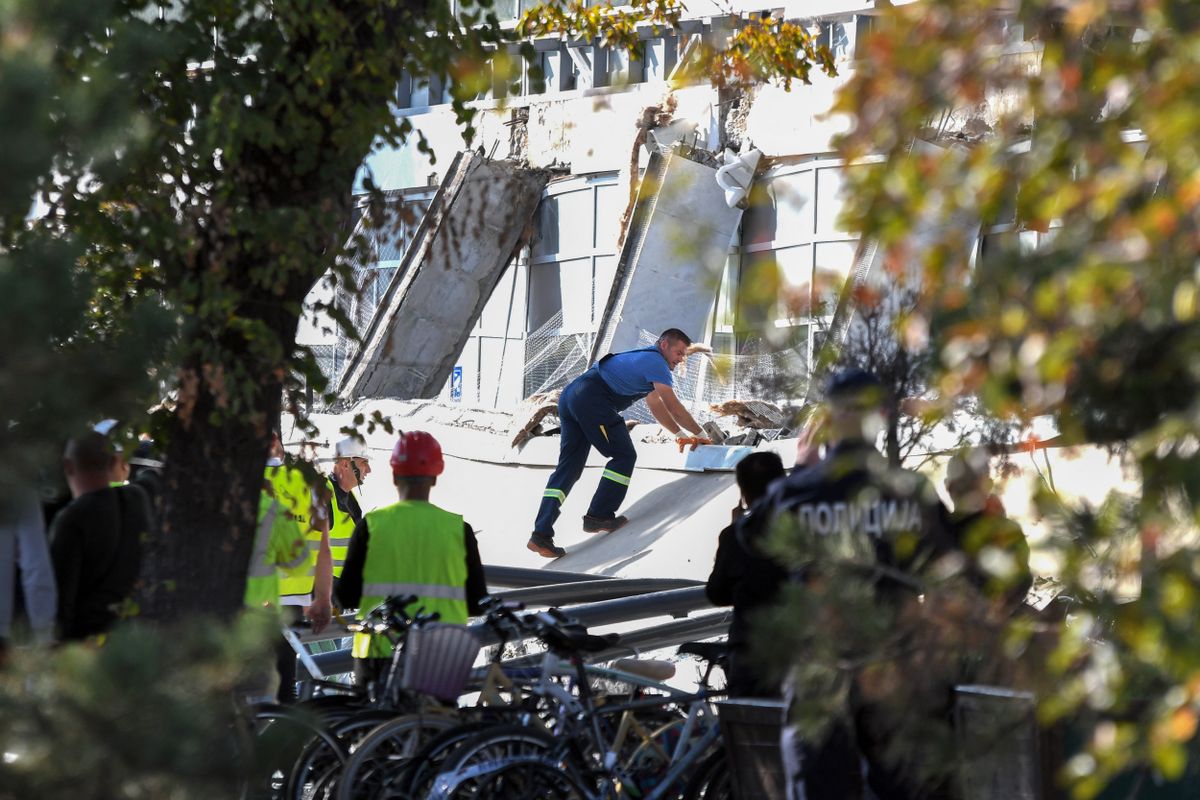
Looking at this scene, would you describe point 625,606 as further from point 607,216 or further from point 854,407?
point 607,216

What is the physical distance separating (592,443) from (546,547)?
0.83 metres

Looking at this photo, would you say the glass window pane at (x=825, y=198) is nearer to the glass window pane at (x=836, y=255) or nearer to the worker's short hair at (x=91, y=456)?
the glass window pane at (x=836, y=255)

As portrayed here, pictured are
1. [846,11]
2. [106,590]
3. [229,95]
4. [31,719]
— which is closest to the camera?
[31,719]

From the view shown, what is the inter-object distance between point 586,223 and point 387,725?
1426cm

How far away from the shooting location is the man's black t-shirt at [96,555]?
5.77 metres

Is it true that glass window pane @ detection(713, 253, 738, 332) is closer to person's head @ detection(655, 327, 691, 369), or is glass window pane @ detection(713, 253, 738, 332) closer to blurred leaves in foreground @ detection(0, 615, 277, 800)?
person's head @ detection(655, 327, 691, 369)

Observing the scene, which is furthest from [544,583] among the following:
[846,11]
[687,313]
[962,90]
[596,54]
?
[596,54]

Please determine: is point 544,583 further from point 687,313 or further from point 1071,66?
point 687,313

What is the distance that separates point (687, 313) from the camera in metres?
18.1

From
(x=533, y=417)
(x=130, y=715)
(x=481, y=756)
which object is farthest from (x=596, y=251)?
(x=130, y=715)

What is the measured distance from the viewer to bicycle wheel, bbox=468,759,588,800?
599 cm

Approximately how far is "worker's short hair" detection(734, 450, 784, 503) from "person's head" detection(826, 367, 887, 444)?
6.40ft

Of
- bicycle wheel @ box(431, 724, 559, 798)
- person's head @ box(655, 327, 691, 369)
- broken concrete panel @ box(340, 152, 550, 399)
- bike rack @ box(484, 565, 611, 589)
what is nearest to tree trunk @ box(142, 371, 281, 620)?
bicycle wheel @ box(431, 724, 559, 798)

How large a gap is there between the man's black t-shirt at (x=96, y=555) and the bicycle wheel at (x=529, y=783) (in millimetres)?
1365
